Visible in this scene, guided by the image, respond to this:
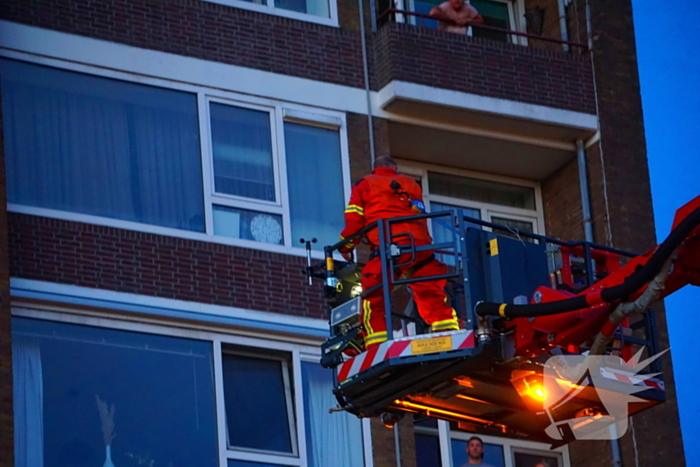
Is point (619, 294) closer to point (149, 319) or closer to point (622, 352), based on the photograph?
point (622, 352)

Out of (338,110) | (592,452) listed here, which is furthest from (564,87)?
(592,452)

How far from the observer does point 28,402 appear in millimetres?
16469

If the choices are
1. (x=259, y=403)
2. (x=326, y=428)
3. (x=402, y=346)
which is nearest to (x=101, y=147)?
(x=259, y=403)

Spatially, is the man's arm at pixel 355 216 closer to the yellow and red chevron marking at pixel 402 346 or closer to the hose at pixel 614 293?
the yellow and red chevron marking at pixel 402 346

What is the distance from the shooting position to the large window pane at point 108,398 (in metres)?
16.5

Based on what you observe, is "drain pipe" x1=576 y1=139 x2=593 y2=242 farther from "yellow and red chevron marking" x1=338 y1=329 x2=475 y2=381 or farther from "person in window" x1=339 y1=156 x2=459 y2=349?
"yellow and red chevron marking" x1=338 y1=329 x2=475 y2=381

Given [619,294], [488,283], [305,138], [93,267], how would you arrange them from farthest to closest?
[305,138] < [93,267] < [488,283] < [619,294]

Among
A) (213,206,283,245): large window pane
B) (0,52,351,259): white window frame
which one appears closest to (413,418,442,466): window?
(0,52,351,259): white window frame

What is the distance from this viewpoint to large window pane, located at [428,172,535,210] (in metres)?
21.3

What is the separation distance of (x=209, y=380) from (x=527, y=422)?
376 cm

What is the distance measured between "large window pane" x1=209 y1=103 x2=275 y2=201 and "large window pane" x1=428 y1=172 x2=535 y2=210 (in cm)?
281

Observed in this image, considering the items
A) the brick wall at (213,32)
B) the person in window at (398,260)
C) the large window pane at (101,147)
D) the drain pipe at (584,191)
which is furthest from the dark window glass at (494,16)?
the person in window at (398,260)

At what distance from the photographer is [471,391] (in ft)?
48.3

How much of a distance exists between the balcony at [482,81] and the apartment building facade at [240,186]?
29 millimetres
